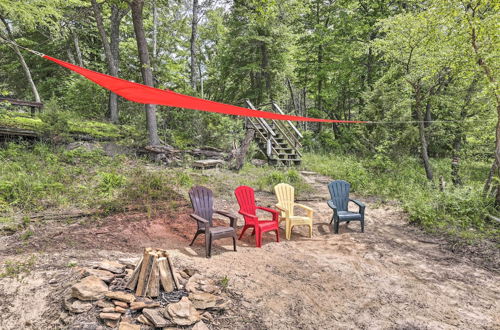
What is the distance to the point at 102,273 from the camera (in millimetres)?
2203

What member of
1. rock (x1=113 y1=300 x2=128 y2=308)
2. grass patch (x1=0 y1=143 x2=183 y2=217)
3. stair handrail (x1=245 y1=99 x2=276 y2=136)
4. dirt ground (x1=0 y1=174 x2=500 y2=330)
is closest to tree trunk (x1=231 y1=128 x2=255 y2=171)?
stair handrail (x1=245 y1=99 x2=276 y2=136)

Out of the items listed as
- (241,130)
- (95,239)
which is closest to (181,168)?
(241,130)

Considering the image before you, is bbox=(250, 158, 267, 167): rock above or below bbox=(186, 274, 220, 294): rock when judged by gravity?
above

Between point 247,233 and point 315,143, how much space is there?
8.05m

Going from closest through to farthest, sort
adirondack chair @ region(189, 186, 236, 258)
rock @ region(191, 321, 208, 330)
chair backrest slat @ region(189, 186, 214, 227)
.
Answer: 1. rock @ region(191, 321, 208, 330)
2. adirondack chair @ region(189, 186, 236, 258)
3. chair backrest slat @ region(189, 186, 214, 227)

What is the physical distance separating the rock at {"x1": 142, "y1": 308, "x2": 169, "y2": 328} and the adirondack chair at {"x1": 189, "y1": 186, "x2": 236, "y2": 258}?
120 centimetres

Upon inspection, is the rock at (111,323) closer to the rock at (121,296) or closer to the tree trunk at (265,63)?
the rock at (121,296)

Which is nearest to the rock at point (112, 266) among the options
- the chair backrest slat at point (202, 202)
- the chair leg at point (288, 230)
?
the chair backrest slat at point (202, 202)

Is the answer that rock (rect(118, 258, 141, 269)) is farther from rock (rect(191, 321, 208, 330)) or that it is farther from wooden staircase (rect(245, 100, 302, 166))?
wooden staircase (rect(245, 100, 302, 166))

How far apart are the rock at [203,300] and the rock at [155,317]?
10.3 inches

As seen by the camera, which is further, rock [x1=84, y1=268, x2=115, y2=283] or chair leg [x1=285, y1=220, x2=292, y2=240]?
chair leg [x1=285, y1=220, x2=292, y2=240]

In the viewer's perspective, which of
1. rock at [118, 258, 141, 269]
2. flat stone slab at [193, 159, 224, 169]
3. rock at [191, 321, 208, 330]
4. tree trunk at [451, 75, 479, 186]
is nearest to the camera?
rock at [191, 321, 208, 330]

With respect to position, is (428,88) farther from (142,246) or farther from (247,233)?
(142,246)

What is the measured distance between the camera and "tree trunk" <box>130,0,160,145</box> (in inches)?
254
